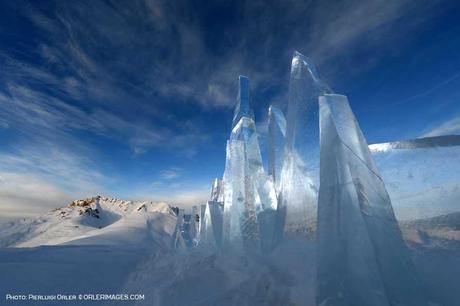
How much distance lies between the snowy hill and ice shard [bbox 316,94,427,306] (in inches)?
580

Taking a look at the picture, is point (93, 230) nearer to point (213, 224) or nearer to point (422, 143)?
point (213, 224)

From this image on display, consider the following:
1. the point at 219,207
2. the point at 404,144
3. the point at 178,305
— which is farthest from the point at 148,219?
the point at 404,144

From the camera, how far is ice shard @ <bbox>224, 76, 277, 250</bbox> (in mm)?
10141

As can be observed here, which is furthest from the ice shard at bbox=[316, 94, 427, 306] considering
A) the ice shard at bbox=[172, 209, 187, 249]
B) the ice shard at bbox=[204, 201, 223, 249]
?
the ice shard at bbox=[172, 209, 187, 249]

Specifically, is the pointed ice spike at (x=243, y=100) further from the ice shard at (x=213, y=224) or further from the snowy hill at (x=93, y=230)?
the snowy hill at (x=93, y=230)

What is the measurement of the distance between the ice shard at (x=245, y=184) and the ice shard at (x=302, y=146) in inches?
96.5

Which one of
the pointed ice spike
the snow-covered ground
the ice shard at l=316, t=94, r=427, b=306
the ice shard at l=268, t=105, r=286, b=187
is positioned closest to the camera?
the ice shard at l=316, t=94, r=427, b=306

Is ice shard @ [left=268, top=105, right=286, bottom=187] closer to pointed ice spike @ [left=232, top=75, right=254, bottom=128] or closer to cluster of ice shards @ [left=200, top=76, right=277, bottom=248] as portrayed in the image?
cluster of ice shards @ [left=200, top=76, right=277, bottom=248]

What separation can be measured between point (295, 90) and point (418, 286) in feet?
15.4

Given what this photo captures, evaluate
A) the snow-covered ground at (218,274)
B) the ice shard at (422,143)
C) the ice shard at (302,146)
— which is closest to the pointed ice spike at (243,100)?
the ice shard at (302,146)

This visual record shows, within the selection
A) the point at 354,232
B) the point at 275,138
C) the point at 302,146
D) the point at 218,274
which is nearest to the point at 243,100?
the point at 275,138

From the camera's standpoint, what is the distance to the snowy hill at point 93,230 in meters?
19.1

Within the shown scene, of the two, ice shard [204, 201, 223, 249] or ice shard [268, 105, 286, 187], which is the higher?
ice shard [268, 105, 286, 187]

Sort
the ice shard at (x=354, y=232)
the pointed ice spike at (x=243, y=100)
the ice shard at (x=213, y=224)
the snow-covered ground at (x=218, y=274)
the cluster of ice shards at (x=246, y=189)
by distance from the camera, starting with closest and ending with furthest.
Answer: the ice shard at (x=354, y=232) < the snow-covered ground at (x=218, y=274) < the cluster of ice shards at (x=246, y=189) < the pointed ice spike at (x=243, y=100) < the ice shard at (x=213, y=224)
